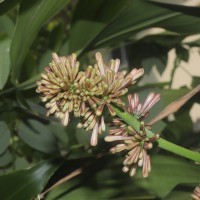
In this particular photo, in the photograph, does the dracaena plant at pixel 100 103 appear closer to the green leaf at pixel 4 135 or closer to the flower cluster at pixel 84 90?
the flower cluster at pixel 84 90

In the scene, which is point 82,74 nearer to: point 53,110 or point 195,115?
point 53,110

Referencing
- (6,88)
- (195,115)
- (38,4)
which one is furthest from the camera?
(195,115)

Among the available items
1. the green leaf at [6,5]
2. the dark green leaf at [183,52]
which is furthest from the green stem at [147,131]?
the dark green leaf at [183,52]

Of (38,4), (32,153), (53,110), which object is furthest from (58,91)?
(32,153)

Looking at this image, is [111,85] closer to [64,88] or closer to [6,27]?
[64,88]

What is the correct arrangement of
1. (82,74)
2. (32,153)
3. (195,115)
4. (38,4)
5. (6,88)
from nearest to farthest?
1. (82,74)
2. (38,4)
3. (6,88)
4. (32,153)
5. (195,115)

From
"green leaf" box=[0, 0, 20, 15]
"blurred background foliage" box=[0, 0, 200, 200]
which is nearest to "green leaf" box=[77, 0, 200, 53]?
"blurred background foliage" box=[0, 0, 200, 200]

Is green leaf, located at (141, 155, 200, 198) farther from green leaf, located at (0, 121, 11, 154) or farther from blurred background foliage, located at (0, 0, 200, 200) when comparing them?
green leaf, located at (0, 121, 11, 154)
